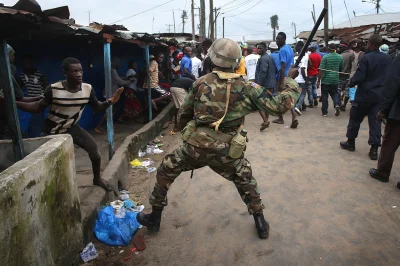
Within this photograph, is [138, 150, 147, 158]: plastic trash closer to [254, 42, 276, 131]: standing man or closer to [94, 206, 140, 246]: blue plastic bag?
[94, 206, 140, 246]: blue plastic bag

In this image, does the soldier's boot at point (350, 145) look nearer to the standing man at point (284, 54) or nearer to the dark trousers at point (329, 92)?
the standing man at point (284, 54)

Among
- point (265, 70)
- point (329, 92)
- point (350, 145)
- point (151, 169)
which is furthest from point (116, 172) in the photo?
point (329, 92)

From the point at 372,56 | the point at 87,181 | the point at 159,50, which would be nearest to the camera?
the point at 87,181

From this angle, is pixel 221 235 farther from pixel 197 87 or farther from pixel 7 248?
pixel 7 248

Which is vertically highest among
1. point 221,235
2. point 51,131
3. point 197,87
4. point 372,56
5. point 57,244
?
point 372,56

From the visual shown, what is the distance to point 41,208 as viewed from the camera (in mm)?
2244

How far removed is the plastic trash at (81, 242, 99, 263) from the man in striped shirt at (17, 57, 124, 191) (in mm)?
977

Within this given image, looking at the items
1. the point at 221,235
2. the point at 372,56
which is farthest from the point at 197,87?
the point at 372,56

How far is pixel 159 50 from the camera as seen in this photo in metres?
12.3

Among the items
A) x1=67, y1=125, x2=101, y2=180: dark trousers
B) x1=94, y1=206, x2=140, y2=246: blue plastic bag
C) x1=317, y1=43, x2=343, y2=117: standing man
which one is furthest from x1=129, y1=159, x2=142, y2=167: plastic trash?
x1=317, y1=43, x2=343, y2=117: standing man

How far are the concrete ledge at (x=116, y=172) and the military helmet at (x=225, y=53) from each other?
75.8 inches

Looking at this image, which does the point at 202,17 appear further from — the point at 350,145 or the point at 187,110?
the point at 187,110

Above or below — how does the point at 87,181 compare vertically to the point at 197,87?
below

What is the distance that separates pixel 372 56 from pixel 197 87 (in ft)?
12.1
